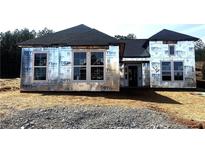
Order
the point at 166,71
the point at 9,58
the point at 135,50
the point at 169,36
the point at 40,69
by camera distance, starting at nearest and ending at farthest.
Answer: the point at 40,69 → the point at 166,71 → the point at 169,36 → the point at 135,50 → the point at 9,58

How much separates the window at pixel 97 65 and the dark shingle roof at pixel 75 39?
0.71 m

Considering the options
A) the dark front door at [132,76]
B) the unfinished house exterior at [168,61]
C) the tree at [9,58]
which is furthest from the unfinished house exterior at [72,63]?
the tree at [9,58]

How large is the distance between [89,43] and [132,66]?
11704mm

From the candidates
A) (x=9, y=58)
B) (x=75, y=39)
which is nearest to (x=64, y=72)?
(x=75, y=39)

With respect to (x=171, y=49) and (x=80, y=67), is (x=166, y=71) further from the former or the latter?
(x=80, y=67)

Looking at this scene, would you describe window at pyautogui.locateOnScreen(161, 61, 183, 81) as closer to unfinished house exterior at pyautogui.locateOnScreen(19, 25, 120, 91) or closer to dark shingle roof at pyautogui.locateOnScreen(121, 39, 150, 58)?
dark shingle roof at pyautogui.locateOnScreen(121, 39, 150, 58)

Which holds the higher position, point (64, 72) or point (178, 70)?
point (178, 70)

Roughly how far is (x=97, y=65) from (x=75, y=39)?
7.45 ft

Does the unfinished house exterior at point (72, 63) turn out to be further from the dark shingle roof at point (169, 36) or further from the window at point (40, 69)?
the dark shingle roof at point (169, 36)

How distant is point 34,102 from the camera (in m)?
13.3

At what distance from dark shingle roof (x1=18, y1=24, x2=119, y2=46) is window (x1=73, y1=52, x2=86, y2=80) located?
84 centimetres

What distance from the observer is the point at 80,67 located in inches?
676

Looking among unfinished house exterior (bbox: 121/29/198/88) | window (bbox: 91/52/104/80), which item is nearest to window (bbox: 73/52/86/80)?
window (bbox: 91/52/104/80)
